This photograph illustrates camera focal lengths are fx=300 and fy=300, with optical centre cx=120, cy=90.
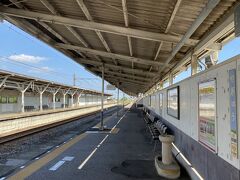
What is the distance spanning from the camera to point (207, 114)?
5.09 m

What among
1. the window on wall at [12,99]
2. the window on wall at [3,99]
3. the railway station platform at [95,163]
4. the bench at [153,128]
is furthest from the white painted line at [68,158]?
the window on wall at [12,99]

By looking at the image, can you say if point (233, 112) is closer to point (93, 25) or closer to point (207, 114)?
point (207, 114)

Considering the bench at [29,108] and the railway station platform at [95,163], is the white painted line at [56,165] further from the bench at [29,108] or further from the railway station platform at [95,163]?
the bench at [29,108]

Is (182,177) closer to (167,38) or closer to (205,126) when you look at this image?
(205,126)

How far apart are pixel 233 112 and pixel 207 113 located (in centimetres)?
133

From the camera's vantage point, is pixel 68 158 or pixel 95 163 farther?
pixel 68 158

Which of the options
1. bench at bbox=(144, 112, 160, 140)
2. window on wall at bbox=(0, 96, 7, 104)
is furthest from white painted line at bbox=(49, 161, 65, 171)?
window on wall at bbox=(0, 96, 7, 104)

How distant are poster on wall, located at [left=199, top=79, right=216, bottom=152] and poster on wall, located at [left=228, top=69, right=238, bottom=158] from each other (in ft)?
2.45

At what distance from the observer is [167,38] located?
25.4 ft

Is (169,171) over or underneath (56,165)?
over

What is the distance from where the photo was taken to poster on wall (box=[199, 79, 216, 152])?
467 cm

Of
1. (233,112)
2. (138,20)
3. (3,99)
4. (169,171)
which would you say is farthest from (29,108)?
(233,112)

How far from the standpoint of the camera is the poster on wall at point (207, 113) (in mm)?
4668

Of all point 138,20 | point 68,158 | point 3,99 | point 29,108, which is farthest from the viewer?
point 29,108
